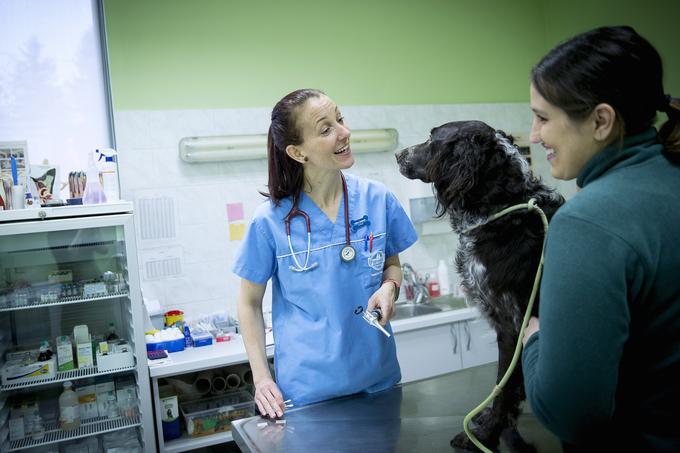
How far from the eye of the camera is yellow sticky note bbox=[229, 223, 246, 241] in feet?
11.1

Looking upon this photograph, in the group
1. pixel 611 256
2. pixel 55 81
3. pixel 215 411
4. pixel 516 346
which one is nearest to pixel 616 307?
pixel 611 256

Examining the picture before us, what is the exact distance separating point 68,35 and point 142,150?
79 cm

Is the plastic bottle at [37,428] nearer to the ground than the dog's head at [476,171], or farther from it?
nearer to the ground

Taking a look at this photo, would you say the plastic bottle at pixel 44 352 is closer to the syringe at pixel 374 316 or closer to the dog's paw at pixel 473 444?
the syringe at pixel 374 316

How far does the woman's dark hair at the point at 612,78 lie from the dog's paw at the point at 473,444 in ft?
2.40

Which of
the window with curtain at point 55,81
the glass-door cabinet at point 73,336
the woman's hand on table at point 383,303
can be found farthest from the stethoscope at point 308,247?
the window with curtain at point 55,81

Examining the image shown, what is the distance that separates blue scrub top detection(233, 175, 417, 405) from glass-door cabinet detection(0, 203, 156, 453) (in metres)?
1.16

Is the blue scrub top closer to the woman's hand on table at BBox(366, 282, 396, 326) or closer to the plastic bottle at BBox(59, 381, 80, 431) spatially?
the woman's hand on table at BBox(366, 282, 396, 326)

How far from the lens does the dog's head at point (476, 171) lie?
4.42 feet

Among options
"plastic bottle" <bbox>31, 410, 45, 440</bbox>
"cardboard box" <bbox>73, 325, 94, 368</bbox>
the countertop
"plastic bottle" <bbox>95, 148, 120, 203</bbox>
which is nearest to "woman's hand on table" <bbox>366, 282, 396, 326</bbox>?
the countertop

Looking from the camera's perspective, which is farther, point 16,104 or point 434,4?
point 434,4

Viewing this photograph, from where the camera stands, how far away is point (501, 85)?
4207 millimetres

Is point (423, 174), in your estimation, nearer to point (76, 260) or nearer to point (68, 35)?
point (76, 260)

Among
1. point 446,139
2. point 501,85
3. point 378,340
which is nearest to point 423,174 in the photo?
point 446,139
